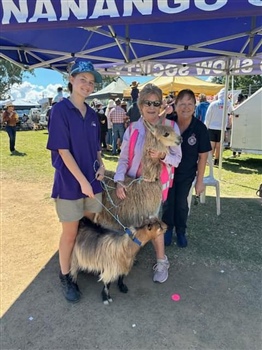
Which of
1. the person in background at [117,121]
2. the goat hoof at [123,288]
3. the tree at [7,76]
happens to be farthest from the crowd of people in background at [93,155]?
the tree at [7,76]

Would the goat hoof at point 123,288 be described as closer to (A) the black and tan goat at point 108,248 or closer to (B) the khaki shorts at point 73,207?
(A) the black and tan goat at point 108,248

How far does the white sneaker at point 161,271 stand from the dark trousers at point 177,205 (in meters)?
0.72

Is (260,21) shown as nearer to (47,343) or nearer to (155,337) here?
(155,337)

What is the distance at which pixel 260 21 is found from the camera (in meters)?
3.63

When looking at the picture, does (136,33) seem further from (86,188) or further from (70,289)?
(70,289)

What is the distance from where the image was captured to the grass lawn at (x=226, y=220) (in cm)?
351

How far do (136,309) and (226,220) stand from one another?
2456 millimetres

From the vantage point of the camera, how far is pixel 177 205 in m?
3.62

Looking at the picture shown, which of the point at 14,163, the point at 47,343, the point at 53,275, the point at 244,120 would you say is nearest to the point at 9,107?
the point at 14,163

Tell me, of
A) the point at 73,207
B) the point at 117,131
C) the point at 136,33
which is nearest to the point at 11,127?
the point at 117,131

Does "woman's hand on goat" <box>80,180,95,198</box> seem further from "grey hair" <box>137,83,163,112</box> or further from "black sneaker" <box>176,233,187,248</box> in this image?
"black sneaker" <box>176,233,187,248</box>

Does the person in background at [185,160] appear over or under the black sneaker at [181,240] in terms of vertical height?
over

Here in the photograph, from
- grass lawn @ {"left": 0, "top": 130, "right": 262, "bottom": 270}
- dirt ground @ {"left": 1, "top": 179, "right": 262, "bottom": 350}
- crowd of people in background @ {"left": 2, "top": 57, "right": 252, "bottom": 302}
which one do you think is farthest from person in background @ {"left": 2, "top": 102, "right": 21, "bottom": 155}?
crowd of people in background @ {"left": 2, "top": 57, "right": 252, "bottom": 302}

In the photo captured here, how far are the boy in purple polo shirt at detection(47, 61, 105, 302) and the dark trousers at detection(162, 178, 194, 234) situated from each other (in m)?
1.22
